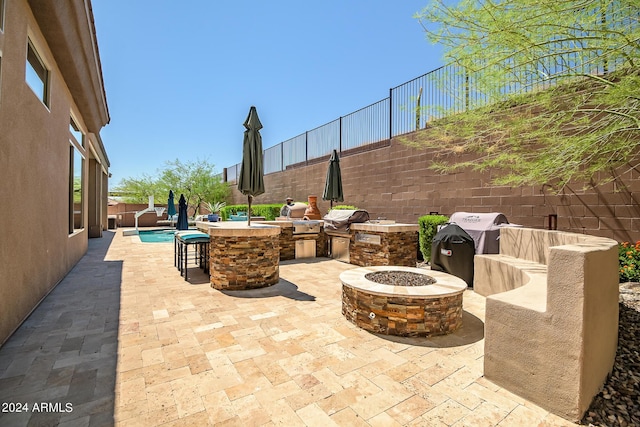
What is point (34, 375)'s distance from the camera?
7.22 ft

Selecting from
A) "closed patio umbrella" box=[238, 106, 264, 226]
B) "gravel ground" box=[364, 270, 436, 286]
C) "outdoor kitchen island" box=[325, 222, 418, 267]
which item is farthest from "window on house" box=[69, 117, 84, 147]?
"gravel ground" box=[364, 270, 436, 286]

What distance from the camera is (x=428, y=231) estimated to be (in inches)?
258

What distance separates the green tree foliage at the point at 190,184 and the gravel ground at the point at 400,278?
21.8 m

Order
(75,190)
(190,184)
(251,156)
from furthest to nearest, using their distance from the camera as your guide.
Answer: (190,184), (75,190), (251,156)

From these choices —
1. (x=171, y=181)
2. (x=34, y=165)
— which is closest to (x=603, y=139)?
(x=34, y=165)

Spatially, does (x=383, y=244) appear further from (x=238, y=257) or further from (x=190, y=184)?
(x=190, y=184)

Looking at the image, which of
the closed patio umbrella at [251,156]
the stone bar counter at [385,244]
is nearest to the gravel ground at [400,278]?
the stone bar counter at [385,244]

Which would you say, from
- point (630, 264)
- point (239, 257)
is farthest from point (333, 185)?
point (630, 264)

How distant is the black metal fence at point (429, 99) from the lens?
3.29 metres

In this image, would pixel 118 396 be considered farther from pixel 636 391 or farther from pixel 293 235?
pixel 293 235

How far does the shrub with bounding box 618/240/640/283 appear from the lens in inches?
153

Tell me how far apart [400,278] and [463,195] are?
433cm

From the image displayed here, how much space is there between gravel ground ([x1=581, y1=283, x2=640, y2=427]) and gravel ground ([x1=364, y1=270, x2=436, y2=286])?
1.60m

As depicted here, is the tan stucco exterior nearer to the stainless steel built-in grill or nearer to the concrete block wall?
the stainless steel built-in grill
